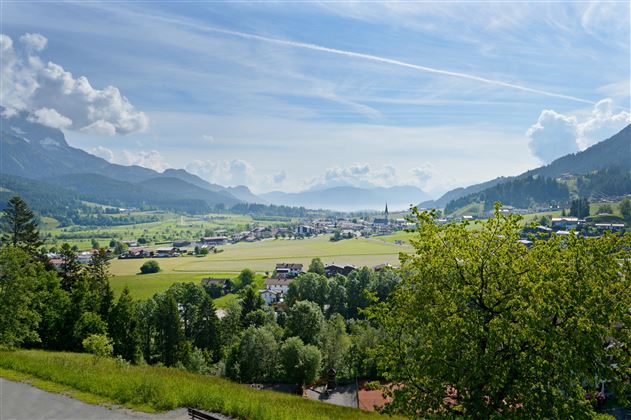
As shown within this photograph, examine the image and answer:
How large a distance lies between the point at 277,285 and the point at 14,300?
309 ft

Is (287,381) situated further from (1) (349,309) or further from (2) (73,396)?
(1) (349,309)

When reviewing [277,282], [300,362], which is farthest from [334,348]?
[277,282]

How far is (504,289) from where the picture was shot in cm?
1578

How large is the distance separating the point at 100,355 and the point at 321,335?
117 ft

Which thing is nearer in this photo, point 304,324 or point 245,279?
point 304,324

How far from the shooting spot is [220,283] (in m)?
127

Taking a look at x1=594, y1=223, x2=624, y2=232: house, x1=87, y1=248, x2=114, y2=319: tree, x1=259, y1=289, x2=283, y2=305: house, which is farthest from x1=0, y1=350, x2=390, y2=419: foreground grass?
x1=594, y1=223, x2=624, y2=232: house

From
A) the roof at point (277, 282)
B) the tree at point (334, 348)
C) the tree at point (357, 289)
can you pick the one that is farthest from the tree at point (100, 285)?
the roof at point (277, 282)

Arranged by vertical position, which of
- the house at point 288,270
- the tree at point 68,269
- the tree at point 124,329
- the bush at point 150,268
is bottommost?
the house at point 288,270

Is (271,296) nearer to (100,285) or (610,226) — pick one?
(100,285)

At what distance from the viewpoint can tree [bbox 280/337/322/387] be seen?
50719 mm

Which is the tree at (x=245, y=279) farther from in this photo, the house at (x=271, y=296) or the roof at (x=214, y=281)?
the house at (x=271, y=296)

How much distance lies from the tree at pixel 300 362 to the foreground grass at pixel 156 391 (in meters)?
26.5

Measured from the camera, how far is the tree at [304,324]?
208ft
